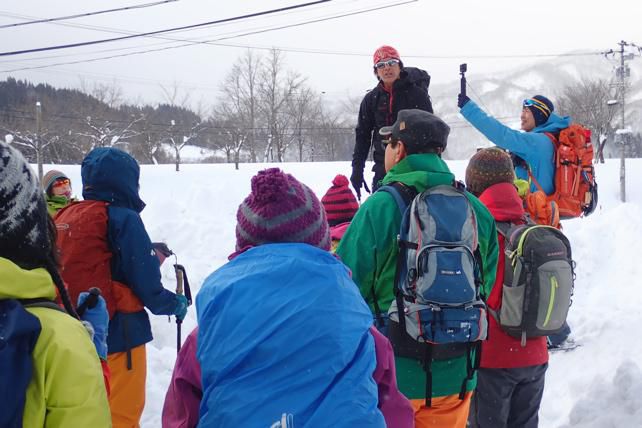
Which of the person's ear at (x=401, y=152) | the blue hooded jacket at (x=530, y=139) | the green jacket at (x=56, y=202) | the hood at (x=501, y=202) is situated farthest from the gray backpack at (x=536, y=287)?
the green jacket at (x=56, y=202)

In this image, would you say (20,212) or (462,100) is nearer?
(20,212)

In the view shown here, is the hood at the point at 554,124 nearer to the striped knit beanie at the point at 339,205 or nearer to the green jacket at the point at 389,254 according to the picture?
the striped knit beanie at the point at 339,205

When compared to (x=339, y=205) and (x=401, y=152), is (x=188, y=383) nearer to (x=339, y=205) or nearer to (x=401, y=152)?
(x=401, y=152)

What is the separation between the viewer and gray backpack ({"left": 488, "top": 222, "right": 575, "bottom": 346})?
10.4 ft

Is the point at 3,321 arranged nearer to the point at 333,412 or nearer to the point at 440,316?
the point at 333,412

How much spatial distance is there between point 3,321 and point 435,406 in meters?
2.02

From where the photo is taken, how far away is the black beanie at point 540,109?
5.07 meters

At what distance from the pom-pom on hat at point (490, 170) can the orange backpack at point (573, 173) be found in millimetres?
1514

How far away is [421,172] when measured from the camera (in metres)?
2.66

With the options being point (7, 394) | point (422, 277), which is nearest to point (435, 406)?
point (422, 277)

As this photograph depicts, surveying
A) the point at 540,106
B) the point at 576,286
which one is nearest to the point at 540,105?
the point at 540,106

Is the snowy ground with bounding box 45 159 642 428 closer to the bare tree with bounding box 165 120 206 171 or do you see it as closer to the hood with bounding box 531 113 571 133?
the hood with bounding box 531 113 571 133

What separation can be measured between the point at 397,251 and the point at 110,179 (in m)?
1.90

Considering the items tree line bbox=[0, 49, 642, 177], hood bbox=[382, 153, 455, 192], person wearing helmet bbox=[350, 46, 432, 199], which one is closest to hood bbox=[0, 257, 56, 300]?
hood bbox=[382, 153, 455, 192]
